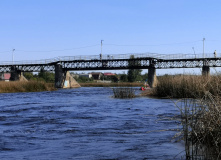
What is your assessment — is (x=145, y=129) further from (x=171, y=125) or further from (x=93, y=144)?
(x=93, y=144)

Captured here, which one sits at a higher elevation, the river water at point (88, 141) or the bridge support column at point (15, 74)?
the bridge support column at point (15, 74)

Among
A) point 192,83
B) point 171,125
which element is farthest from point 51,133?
point 192,83

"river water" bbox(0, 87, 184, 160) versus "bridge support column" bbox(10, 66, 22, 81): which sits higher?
"bridge support column" bbox(10, 66, 22, 81)

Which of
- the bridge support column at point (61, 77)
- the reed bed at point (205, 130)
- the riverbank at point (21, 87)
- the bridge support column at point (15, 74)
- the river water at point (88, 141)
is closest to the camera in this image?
the reed bed at point (205, 130)

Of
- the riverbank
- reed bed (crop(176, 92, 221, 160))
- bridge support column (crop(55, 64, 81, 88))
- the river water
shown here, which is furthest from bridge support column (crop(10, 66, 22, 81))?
reed bed (crop(176, 92, 221, 160))

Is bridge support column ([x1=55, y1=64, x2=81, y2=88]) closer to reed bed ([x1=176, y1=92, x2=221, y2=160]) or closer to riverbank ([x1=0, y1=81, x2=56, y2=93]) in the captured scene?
riverbank ([x1=0, y1=81, x2=56, y2=93])

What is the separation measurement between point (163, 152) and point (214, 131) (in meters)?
1.50

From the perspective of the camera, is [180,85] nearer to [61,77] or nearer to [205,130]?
[205,130]

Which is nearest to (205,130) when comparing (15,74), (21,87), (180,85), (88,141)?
(88,141)

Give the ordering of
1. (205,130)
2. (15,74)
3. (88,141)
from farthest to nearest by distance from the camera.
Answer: (15,74)
(88,141)
(205,130)

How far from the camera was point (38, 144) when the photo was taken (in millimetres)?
9680

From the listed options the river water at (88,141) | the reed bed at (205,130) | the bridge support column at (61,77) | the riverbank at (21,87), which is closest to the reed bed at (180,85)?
the river water at (88,141)

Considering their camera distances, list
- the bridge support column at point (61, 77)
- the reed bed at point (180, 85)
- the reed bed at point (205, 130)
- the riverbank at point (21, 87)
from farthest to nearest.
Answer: the bridge support column at point (61, 77), the riverbank at point (21, 87), the reed bed at point (180, 85), the reed bed at point (205, 130)

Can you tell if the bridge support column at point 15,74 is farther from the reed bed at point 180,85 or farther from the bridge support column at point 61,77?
the reed bed at point 180,85
